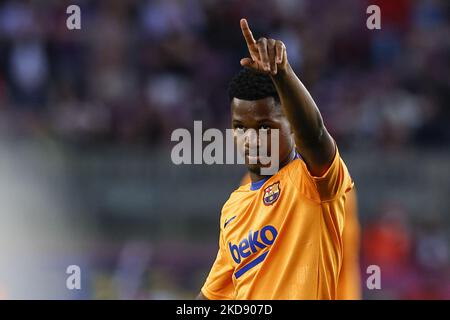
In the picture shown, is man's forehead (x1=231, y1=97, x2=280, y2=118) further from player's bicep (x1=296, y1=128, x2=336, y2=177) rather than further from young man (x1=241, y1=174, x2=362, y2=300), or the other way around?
young man (x1=241, y1=174, x2=362, y2=300)

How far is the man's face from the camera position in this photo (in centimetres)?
404

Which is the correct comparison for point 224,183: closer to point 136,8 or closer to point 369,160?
point 369,160

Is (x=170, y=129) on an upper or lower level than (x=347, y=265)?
upper

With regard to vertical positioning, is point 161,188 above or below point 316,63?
below

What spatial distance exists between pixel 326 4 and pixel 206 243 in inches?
169

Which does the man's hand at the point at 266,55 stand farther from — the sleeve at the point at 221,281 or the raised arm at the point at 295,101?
the sleeve at the point at 221,281

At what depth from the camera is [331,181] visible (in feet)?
12.4

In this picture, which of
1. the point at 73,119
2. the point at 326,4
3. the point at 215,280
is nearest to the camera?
the point at 215,280

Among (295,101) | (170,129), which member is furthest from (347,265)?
(170,129)

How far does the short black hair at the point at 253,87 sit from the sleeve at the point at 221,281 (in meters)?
0.75

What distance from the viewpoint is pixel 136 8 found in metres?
12.2

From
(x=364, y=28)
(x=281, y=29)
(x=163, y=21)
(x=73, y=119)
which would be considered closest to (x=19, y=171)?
(x=73, y=119)

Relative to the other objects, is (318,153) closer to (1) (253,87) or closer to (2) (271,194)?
(2) (271,194)

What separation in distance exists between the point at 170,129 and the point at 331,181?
7189 mm
